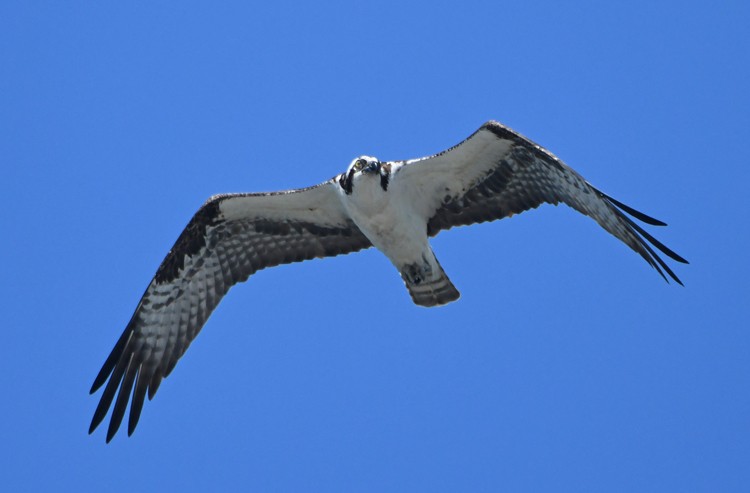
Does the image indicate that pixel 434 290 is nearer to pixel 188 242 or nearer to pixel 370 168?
pixel 370 168

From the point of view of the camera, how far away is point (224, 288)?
11344 mm

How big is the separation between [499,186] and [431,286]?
4.04ft

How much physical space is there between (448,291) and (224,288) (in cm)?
235

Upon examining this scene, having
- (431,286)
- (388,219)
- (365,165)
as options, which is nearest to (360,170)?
(365,165)

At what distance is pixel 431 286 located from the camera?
11.1 metres

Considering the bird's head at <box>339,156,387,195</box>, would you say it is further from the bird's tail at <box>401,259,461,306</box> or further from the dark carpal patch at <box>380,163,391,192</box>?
the bird's tail at <box>401,259,461,306</box>

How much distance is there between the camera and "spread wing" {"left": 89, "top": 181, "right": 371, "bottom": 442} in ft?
35.9

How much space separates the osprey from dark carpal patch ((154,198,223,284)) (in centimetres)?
1

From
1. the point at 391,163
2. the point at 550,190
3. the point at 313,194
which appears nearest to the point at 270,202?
the point at 313,194

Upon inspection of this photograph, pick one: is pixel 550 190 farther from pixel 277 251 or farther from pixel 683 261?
pixel 277 251

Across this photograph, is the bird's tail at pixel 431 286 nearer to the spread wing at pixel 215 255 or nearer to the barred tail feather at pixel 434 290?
the barred tail feather at pixel 434 290

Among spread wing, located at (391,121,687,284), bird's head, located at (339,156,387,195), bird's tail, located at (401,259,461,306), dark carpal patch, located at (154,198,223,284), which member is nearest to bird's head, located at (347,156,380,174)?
bird's head, located at (339,156,387,195)

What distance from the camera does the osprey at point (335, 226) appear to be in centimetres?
1041

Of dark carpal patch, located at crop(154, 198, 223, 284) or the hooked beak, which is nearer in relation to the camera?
the hooked beak
